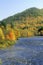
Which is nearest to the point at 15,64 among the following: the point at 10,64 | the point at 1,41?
the point at 10,64

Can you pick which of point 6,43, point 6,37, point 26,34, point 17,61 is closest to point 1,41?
point 6,43

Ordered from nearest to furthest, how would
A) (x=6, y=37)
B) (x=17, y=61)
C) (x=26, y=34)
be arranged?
(x=17, y=61)
(x=6, y=37)
(x=26, y=34)

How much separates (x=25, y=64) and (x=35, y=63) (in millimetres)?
1549

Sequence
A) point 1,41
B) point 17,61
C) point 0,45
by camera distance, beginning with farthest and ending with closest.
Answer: point 1,41, point 0,45, point 17,61

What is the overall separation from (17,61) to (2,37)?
89.1 ft

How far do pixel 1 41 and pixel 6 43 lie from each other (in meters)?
1.35

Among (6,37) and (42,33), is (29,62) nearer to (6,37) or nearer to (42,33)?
(6,37)

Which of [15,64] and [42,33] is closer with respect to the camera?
[15,64]

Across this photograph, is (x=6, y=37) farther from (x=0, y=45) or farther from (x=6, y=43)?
(x=0, y=45)

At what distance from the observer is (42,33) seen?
11031 cm

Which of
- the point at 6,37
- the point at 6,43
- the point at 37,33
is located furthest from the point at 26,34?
the point at 6,43

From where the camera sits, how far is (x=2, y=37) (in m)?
59.7

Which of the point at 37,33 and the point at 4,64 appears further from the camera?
the point at 37,33

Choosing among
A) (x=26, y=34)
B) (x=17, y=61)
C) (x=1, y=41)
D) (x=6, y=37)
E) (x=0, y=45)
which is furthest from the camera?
(x=26, y=34)
